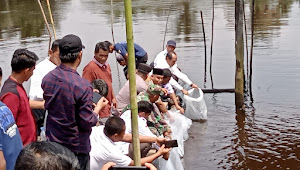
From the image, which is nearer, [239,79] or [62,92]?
[62,92]

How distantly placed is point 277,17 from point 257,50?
7.78 metres

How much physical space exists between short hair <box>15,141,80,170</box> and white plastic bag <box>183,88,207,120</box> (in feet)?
19.6

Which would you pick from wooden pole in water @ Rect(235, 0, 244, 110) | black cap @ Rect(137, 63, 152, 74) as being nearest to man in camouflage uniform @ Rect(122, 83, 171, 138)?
black cap @ Rect(137, 63, 152, 74)

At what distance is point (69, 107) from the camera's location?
3.49m

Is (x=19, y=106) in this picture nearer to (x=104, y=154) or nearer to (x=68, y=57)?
(x=68, y=57)

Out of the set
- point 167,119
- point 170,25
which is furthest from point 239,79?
point 170,25

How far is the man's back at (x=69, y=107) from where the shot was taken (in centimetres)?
347

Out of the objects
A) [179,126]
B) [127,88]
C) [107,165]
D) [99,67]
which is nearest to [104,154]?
[107,165]

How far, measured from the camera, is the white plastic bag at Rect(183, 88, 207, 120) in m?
7.89

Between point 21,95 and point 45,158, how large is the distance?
191 cm

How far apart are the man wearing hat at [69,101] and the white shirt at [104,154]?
0.60 metres

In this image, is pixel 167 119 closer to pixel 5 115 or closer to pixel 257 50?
pixel 5 115

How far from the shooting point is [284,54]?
1347 cm

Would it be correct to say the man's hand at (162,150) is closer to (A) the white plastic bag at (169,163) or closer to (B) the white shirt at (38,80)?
(A) the white plastic bag at (169,163)
